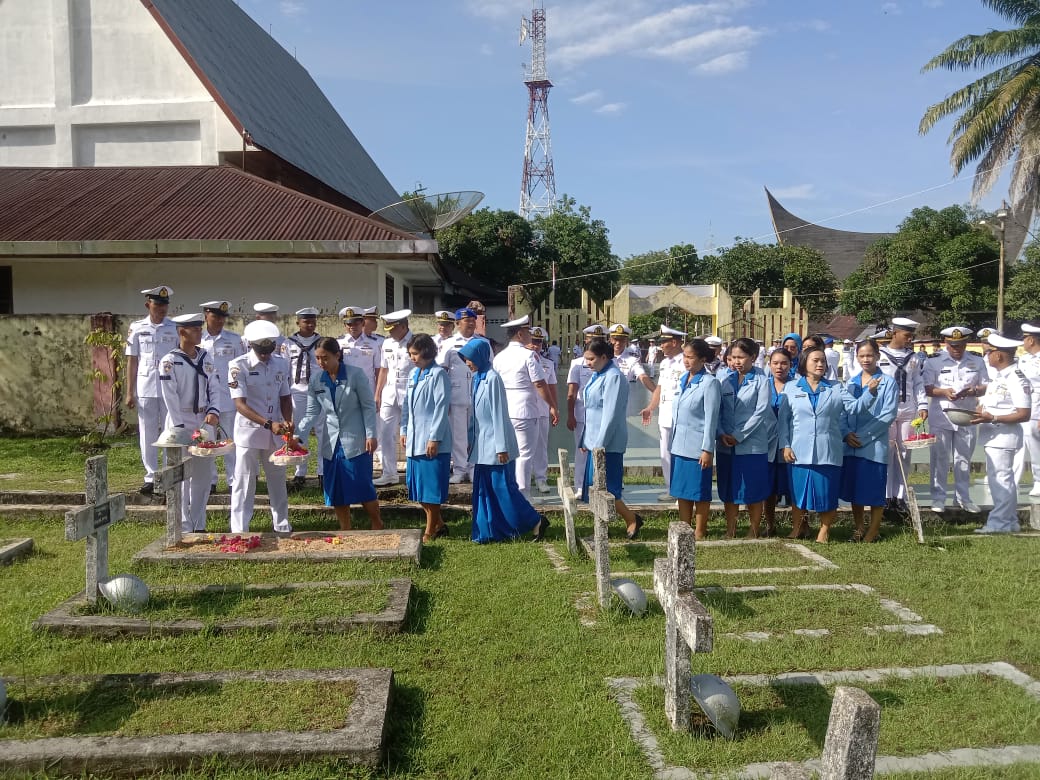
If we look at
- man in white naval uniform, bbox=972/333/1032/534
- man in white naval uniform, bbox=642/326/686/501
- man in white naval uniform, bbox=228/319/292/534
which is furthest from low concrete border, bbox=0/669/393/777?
man in white naval uniform, bbox=972/333/1032/534

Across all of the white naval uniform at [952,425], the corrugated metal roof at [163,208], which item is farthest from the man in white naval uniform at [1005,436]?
the corrugated metal roof at [163,208]

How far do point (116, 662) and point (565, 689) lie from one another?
240cm

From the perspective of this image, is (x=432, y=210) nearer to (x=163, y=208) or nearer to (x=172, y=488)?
(x=163, y=208)

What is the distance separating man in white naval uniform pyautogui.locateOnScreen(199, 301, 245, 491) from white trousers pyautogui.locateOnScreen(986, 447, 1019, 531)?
708cm

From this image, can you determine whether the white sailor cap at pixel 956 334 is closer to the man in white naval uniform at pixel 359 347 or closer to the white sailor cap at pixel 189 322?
the man in white naval uniform at pixel 359 347

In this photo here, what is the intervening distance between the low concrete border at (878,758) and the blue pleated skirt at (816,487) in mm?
2683

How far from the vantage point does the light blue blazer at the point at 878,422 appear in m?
6.91

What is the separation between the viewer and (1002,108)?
20375 millimetres

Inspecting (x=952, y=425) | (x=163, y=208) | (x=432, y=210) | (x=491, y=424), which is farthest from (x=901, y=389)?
(x=163, y=208)

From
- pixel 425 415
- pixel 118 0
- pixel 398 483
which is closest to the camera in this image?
pixel 425 415

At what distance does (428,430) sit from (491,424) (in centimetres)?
55

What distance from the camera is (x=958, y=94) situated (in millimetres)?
21312

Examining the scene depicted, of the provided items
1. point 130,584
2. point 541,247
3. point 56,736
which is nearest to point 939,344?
point 130,584

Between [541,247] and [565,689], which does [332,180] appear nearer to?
[541,247]
